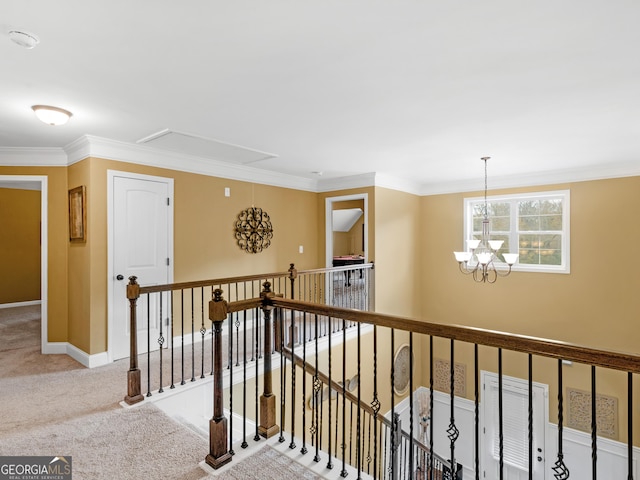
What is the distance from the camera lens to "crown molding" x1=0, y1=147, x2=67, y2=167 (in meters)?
3.94

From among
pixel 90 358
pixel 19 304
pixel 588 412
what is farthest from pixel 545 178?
pixel 19 304

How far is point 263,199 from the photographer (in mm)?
5312

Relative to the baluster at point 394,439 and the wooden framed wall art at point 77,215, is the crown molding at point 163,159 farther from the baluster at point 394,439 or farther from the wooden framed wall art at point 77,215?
the baluster at point 394,439

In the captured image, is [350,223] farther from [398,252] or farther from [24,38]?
[24,38]

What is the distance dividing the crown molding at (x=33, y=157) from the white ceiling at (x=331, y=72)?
13 centimetres

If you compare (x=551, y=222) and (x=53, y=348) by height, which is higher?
(x=551, y=222)

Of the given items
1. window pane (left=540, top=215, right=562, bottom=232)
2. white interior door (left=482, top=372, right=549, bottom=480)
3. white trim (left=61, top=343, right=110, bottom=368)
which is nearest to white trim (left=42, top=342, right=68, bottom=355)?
white trim (left=61, top=343, right=110, bottom=368)

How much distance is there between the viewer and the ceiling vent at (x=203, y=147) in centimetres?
356

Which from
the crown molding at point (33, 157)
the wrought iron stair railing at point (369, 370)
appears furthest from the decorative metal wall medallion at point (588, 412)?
the crown molding at point (33, 157)

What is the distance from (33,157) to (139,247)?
1.62 metres

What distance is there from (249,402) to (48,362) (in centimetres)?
223

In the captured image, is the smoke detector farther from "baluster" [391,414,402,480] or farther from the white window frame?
the white window frame

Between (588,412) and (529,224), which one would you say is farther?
(529,224)

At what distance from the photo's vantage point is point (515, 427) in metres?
5.73
